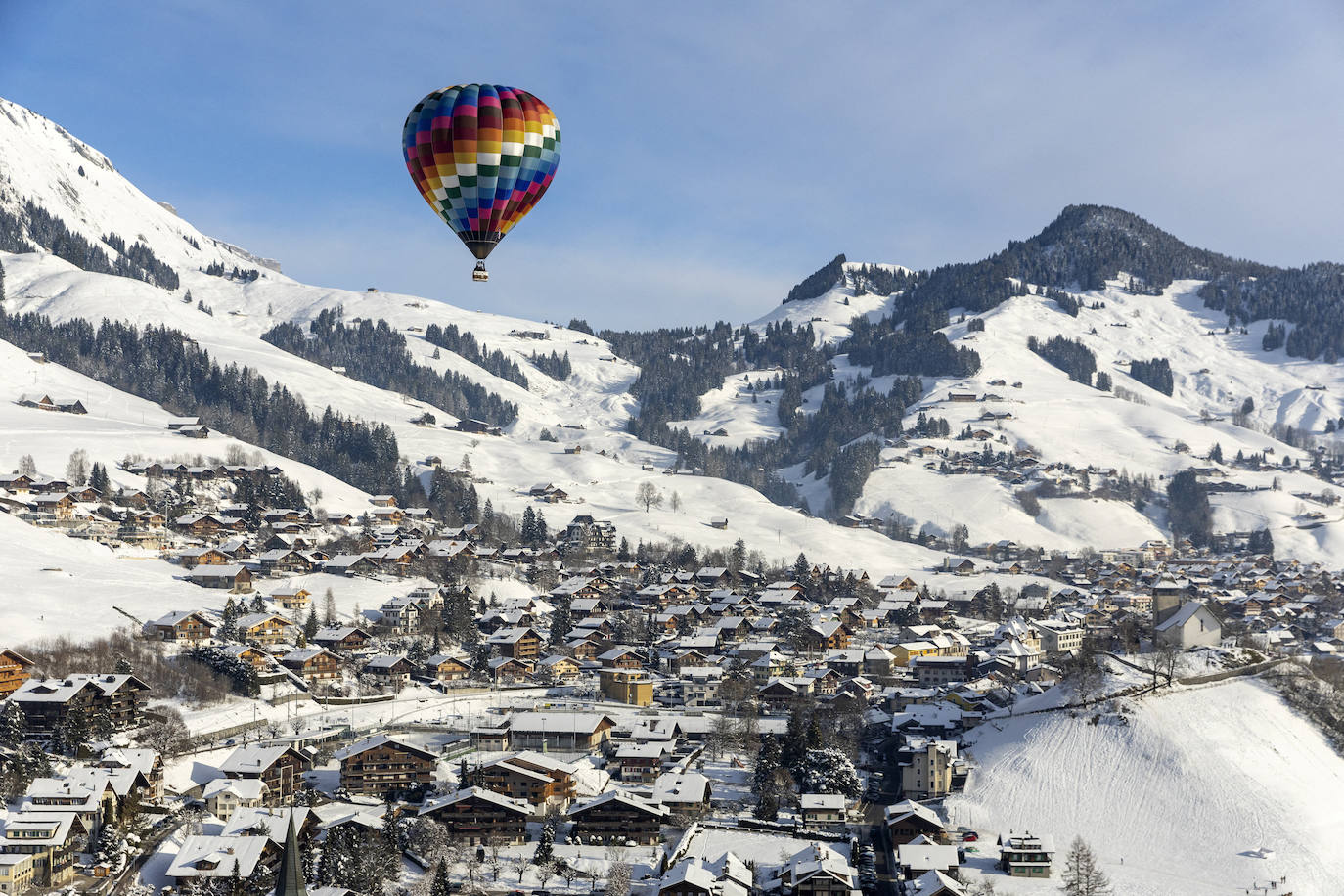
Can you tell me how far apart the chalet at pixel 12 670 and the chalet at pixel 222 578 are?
20.6 metres

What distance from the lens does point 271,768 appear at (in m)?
51.2

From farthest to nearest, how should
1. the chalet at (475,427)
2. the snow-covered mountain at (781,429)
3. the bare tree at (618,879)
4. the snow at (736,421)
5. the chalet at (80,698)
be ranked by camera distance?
the snow at (736,421)
the chalet at (475,427)
the snow-covered mountain at (781,429)
the chalet at (80,698)
the bare tree at (618,879)

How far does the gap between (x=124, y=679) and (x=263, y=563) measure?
2875 cm

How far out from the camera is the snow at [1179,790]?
46.9m

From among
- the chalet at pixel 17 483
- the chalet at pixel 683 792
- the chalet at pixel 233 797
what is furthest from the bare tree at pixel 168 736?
the chalet at pixel 17 483

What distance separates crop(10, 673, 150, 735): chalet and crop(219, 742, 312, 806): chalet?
5.95m

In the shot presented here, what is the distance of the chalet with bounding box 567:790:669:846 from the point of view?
48219 millimetres

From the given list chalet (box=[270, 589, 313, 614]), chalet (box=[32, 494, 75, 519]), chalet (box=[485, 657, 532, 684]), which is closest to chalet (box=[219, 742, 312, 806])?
chalet (box=[485, 657, 532, 684])

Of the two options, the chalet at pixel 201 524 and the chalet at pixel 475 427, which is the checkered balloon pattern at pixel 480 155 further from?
the chalet at pixel 475 427

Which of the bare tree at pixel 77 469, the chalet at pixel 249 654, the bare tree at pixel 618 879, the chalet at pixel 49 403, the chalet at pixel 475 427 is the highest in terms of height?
the chalet at pixel 475 427

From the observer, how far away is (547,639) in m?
80.8

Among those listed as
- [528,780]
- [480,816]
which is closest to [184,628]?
[528,780]

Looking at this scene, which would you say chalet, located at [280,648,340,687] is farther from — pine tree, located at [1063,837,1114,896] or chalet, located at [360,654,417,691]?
pine tree, located at [1063,837,1114,896]

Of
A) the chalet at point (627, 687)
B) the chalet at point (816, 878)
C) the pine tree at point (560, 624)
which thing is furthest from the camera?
the pine tree at point (560, 624)
